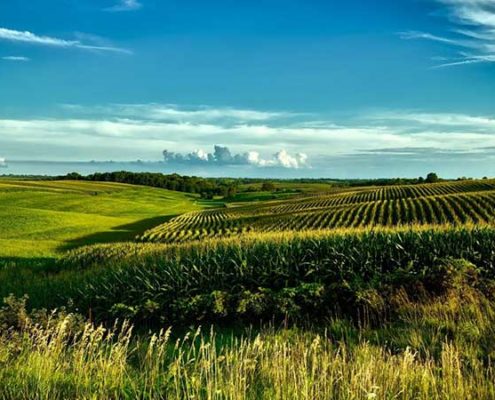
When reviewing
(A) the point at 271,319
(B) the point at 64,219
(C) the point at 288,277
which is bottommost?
(B) the point at 64,219

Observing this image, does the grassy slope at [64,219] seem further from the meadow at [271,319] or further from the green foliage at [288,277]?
the meadow at [271,319]

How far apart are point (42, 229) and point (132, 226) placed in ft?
59.4

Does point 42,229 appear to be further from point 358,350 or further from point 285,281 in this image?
point 358,350

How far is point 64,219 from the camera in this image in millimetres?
71500

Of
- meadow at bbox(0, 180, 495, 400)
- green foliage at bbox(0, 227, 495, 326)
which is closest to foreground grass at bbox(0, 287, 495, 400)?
meadow at bbox(0, 180, 495, 400)

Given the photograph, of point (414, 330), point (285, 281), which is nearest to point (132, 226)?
point (285, 281)

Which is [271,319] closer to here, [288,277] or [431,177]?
[288,277]

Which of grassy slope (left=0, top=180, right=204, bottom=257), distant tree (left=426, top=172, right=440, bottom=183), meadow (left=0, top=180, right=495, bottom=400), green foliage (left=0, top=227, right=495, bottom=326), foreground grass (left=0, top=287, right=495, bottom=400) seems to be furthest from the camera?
distant tree (left=426, top=172, right=440, bottom=183)

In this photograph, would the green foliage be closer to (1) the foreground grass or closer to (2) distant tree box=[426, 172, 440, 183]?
(1) the foreground grass

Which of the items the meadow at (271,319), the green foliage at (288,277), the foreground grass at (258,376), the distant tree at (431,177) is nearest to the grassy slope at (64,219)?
the green foliage at (288,277)

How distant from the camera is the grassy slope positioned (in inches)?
1935

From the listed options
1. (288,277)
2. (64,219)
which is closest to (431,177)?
(64,219)

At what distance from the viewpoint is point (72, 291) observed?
16859 millimetres

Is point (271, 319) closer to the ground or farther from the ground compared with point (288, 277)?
closer to the ground
